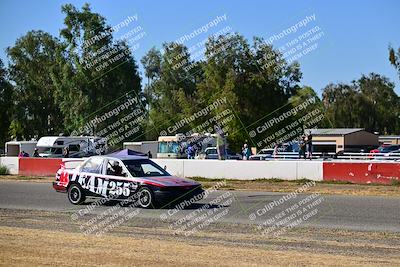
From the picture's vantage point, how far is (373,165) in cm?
2355

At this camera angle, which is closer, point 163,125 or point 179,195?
point 179,195

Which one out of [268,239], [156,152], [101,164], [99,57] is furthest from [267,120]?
[268,239]

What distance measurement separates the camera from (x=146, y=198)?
1606cm

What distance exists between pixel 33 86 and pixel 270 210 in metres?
62.2

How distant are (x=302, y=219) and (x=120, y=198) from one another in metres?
5.27

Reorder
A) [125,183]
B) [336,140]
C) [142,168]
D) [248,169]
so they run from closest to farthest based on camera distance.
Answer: [125,183] < [142,168] < [248,169] < [336,140]

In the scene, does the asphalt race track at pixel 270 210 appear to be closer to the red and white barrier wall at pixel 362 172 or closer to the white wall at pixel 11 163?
the red and white barrier wall at pixel 362 172

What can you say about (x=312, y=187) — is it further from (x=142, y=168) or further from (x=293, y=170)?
(x=142, y=168)

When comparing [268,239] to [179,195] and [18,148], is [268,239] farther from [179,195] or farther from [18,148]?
[18,148]

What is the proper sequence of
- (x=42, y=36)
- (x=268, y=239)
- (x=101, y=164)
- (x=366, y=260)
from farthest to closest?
(x=42, y=36), (x=101, y=164), (x=268, y=239), (x=366, y=260)

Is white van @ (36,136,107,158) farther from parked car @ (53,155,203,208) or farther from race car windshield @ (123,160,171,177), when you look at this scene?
race car windshield @ (123,160,171,177)

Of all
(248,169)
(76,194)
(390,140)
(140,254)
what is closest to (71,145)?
(248,169)

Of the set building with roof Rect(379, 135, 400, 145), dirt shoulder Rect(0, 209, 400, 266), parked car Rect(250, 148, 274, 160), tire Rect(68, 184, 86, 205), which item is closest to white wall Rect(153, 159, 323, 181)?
parked car Rect(250, 148, 274, 160)

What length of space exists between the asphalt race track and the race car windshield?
1.22 metres
